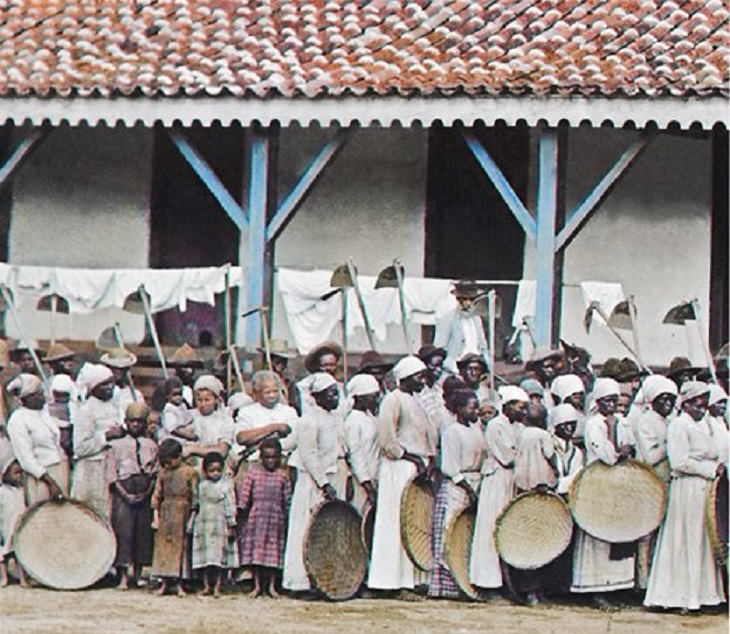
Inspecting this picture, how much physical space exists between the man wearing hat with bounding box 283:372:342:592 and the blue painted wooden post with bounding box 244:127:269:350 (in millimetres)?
3958

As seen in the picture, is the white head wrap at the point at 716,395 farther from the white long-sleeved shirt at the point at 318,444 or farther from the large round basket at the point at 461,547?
the white long-sleeved shirt at the point at 318,444

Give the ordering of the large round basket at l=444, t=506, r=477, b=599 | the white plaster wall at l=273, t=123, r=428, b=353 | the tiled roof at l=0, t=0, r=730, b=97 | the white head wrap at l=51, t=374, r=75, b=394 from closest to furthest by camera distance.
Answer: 1. the large round basket at l=444, t=506, r=477, b=599
2. the white head wrap at l=51, t=374, r=75, b=394
3. the tiled roof at l=0, t=0, r=730, b=97
4. the white plaster wall at l=273, t=123, r=428, b=353

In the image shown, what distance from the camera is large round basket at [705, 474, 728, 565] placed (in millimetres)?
16406

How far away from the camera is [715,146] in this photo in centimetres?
2180

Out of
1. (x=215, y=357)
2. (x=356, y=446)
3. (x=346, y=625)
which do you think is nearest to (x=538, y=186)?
(x=215, y=357)

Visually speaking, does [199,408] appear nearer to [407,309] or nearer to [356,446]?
[356,446]

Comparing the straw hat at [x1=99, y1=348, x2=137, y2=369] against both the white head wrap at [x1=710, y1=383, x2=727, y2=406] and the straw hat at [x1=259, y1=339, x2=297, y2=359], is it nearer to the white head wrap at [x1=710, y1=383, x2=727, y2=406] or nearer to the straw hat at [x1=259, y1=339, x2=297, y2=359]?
the straw hat at [x1=259, y1=339, x2=297, y2=359]

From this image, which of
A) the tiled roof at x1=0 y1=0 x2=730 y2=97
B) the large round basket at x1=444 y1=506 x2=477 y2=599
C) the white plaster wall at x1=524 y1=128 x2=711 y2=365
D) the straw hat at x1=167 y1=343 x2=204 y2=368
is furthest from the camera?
the white plaster wall at x1=524 y1=128 x2=711 y2=365

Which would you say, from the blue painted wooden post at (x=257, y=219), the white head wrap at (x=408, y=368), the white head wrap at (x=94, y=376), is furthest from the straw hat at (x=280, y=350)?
the white head wrap at (x=408, y=368)

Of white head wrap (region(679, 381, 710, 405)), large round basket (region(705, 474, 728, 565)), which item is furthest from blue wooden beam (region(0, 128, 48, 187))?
large round basket (region(705, 474, 728, 565))

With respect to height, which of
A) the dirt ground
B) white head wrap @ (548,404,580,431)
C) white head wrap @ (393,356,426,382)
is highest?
white head wrap @ (393,356,426,382)

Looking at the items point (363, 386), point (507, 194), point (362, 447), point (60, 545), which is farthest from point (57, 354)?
point (507, 194)

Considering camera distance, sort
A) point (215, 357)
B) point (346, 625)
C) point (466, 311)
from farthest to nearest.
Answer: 1. point (215, 357)
2. point (466, 311)
3. point (346, 625)

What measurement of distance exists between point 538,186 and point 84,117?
368 cm
